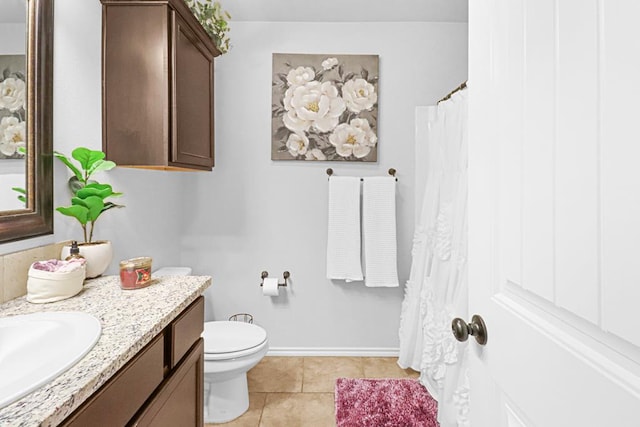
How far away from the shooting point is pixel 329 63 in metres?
2.65

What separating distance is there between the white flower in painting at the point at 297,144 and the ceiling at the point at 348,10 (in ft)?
2.56

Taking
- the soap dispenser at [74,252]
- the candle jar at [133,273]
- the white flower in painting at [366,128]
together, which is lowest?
the candle jar at [133,273]

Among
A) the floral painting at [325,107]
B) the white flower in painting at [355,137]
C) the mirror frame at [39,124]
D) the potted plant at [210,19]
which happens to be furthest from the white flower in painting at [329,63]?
the mirror frame at [39,124]

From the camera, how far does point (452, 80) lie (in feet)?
8.81

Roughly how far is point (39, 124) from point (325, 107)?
1712mm

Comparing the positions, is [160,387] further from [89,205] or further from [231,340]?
[231,340]

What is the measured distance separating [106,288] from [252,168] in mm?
1542

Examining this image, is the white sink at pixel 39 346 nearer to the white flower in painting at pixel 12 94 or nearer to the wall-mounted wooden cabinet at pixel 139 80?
the white flower in painting at pixel 12 94

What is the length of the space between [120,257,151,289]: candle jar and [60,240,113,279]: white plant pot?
0.58ft

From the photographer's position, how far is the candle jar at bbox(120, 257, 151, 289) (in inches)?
49.6

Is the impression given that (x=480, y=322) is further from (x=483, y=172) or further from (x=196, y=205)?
(x=196, y=205)

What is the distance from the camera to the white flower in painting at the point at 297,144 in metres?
2.67

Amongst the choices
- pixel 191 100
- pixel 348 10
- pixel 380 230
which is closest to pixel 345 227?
pixel 380 230

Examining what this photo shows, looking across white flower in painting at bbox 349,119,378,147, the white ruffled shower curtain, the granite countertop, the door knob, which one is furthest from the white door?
white flower in painting at bbox 349,119,378,147
